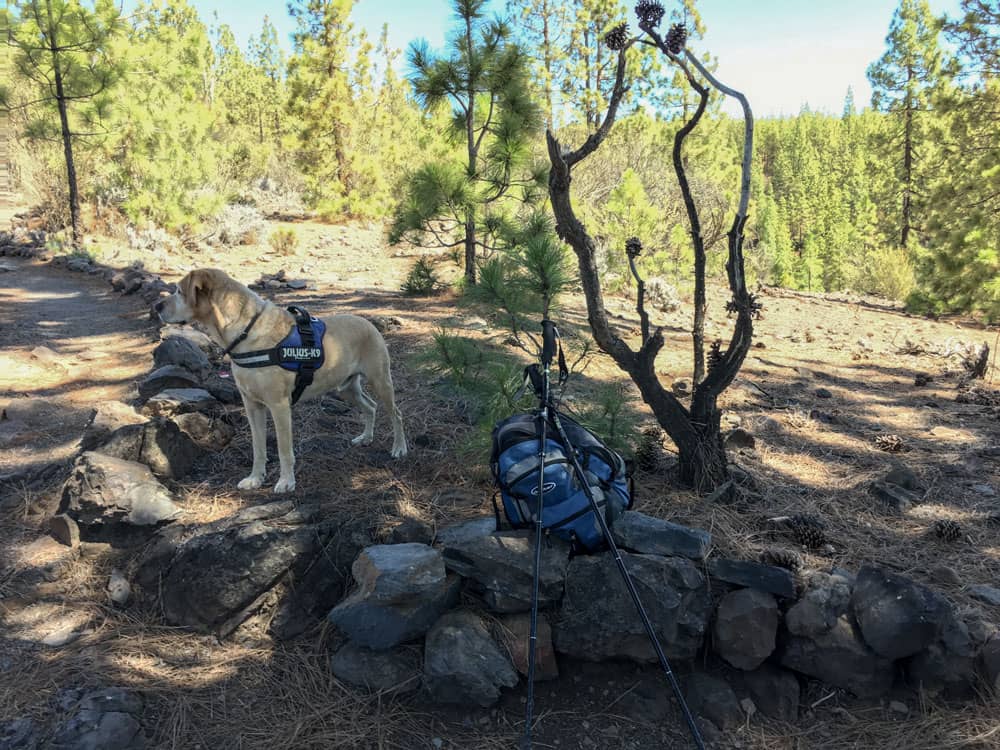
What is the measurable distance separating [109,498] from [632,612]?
9.48 feet

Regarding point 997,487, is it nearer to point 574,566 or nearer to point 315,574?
point 574,566

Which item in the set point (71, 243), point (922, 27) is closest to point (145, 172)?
point (71, 243)

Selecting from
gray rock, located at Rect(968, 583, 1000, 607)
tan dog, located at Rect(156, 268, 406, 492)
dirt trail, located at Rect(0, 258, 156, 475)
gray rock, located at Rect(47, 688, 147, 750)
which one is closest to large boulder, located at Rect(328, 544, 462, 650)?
gray rock, located at Rect(47, 688, 147, 750)

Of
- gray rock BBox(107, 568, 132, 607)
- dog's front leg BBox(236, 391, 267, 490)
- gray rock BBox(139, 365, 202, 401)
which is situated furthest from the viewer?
gray rock BBox(139, 365, 202, 401)

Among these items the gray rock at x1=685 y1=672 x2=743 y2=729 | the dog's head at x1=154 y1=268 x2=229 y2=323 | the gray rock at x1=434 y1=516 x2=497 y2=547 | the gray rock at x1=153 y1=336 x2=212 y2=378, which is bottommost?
the gray rock at x1=685 y1=672 x2=743 y2=729

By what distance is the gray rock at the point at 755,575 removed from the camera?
2.90 meters

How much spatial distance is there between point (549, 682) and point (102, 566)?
2.50 metres

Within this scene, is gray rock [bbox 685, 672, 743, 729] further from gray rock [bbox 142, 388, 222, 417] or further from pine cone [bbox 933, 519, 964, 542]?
gray rock [bbox 142, 388, 222, 417]

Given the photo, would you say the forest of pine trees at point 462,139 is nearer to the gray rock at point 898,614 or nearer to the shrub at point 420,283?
the shrub at point 420,283

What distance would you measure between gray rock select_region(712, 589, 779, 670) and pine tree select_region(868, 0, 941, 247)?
82.9 feet

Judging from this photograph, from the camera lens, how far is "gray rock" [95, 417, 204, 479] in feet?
13.0

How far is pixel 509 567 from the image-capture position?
9.68 ft

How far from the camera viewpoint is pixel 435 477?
4.18m

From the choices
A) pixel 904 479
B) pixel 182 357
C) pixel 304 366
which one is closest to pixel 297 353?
pixel 304 366
